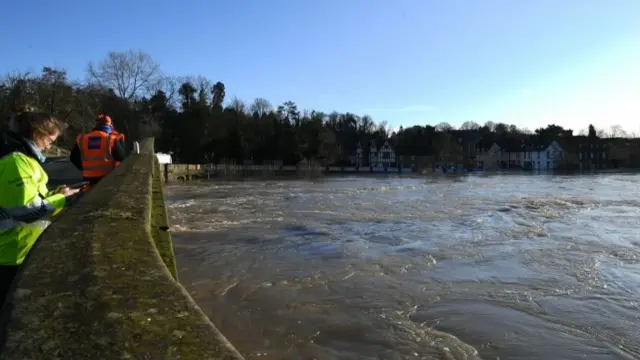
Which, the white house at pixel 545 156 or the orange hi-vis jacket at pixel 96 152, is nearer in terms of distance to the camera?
the orange hi-vis jacket at pixel 96 152

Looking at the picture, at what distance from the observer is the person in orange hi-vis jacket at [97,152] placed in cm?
579

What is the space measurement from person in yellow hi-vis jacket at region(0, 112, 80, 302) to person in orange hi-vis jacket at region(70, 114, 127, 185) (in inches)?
116

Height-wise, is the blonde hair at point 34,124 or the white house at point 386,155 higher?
the white house at point 386,155

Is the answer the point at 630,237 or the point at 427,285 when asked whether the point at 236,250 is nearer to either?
the point at 427,285

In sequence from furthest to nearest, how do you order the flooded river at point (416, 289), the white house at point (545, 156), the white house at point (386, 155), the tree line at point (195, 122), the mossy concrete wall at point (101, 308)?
the white house at point (386, 155) → the white house at point (545, 156) → the tree line at point (195, 122) → the flooded river at point (416, 289) → the mossy concrete wall at point (101, 308)

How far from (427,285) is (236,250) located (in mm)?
3815

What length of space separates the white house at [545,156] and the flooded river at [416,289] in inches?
4107

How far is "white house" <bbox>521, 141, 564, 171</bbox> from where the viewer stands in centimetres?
10581

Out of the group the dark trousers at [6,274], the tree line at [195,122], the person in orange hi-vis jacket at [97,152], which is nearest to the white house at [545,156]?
the tree line at [195,122]

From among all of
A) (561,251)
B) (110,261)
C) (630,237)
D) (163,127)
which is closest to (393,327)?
(110,261)

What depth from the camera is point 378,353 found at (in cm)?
399

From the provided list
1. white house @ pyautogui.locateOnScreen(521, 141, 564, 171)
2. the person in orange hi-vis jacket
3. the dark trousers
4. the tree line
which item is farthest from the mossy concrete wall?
white house @ pyautogui.locateOnScreen(521, 141, 564, 171)

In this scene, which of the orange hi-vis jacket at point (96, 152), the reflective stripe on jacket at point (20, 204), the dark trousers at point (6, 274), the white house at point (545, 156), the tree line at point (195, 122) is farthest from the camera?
the white house at point (545, 156)

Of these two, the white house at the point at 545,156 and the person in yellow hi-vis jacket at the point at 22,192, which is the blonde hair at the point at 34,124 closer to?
the person in yellow hi-vis jacket at the point at 22,192
